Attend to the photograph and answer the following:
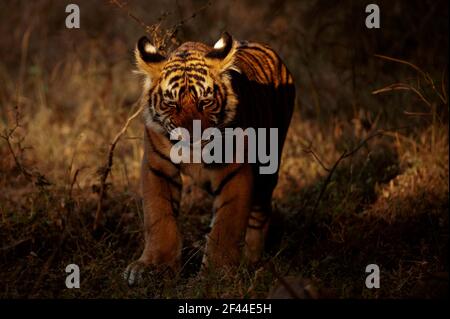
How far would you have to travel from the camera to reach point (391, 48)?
314 inches

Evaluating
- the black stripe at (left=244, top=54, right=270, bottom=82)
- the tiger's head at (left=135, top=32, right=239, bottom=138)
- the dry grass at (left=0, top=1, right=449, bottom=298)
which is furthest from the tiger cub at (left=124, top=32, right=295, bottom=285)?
the black stripe at (left=244, top=54, right=270, bottom=82)

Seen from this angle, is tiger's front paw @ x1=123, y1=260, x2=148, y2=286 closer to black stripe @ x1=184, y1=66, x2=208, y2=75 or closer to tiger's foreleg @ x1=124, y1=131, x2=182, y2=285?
tiger's foreleg @ x1=124, y1=131, x2=182, y2=285

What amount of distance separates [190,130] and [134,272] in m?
0.81

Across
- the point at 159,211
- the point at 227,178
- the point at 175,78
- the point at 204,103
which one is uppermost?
the point at 175,78

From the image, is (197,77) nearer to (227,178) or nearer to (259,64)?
(227,178)

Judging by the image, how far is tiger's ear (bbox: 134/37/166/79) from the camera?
443cm

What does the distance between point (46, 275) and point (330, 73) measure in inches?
173

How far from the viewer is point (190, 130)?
4.24m

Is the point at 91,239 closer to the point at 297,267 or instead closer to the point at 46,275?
the point at 46,275

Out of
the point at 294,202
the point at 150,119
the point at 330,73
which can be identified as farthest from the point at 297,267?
the point at 330,73

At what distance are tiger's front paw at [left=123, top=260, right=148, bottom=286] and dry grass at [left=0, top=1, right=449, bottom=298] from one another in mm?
62

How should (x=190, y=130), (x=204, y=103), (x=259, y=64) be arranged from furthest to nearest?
(x=259, y=64)
(x=204, y=103)
(x=190, y=130)

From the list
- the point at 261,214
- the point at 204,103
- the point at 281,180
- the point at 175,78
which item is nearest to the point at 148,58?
the point at 175,78

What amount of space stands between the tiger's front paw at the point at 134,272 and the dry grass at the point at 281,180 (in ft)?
0.20
